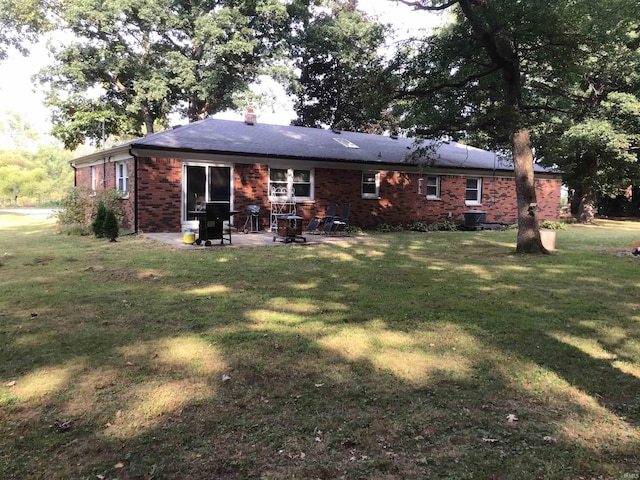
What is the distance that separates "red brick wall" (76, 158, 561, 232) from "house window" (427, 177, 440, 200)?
0.18 m

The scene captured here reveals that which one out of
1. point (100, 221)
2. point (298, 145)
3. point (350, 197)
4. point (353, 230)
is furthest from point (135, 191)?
point (350, 197)

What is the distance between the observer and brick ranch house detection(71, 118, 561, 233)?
14.8 m

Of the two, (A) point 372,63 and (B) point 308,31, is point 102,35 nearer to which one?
(B) point 308,31

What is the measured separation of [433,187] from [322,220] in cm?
635

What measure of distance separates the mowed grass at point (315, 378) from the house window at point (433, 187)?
12.5m

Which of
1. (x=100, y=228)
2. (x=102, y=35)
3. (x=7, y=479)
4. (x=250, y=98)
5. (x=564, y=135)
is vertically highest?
(x=102, y=35)

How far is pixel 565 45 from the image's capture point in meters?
10.7

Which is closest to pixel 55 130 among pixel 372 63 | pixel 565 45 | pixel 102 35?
pixel 102 35

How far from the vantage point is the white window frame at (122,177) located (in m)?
15.7

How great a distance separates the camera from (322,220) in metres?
16.1

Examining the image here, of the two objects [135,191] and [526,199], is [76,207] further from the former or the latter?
[526,199]

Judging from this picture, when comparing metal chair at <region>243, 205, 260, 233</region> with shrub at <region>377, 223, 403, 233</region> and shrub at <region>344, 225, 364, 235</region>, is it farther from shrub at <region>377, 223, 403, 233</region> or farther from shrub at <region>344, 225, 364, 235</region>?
shrub at <region>377, 223, 403, 233</region>

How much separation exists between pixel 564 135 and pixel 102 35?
25131 mm

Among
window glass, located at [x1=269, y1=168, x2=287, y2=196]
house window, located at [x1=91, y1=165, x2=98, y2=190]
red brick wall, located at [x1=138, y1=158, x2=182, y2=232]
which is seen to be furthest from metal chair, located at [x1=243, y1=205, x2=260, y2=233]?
house window, located at [x1=91, y1=165, x2=98, y2=190]
